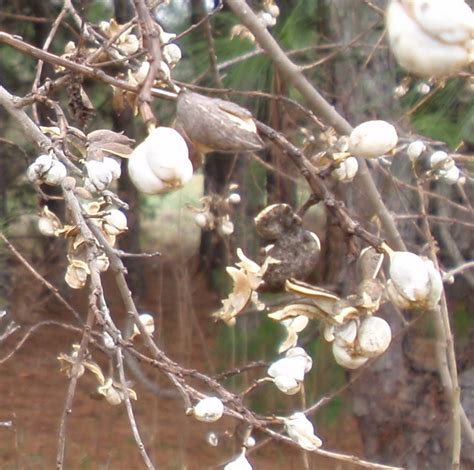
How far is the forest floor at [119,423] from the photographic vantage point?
2863 millimetres

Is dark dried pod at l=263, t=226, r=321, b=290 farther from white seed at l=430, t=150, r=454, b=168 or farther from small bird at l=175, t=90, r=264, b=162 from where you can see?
white seed at l=430, t=150, r=454, b=168

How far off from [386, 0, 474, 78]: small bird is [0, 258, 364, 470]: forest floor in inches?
71.9

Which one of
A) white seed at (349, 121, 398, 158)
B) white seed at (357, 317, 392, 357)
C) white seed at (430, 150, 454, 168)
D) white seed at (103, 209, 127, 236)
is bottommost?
white seed at (430, 150, 454, 168)

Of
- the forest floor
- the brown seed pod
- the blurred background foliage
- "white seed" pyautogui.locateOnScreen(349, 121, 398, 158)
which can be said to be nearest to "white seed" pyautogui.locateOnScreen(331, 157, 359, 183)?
"white seed" pyautogui.locateOnScreen(349, 121, 398, 158)

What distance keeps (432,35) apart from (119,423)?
3.03 metres

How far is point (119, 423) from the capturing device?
133 inches

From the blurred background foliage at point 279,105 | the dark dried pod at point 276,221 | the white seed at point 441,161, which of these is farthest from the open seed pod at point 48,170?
the blurred background foliage at point 279,105

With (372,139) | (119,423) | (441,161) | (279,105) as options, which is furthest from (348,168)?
(119,423)

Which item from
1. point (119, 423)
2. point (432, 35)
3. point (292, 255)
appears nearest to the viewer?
point (432, 35)

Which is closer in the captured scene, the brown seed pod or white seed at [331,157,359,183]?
the brown seed pod

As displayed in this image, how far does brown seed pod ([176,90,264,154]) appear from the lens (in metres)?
0.53

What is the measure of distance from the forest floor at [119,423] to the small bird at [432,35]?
183cm

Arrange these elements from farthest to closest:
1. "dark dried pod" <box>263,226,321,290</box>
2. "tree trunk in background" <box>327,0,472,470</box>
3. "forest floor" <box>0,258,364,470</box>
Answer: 1. "forest floor" <box>0,258,364,470</box>
2. "tree trunk in background" <box>327,0,472,470</box>
3. "dark dried pod" <box>263,226,321,290</box>

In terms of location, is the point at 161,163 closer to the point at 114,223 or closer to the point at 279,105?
the point at 114,223
